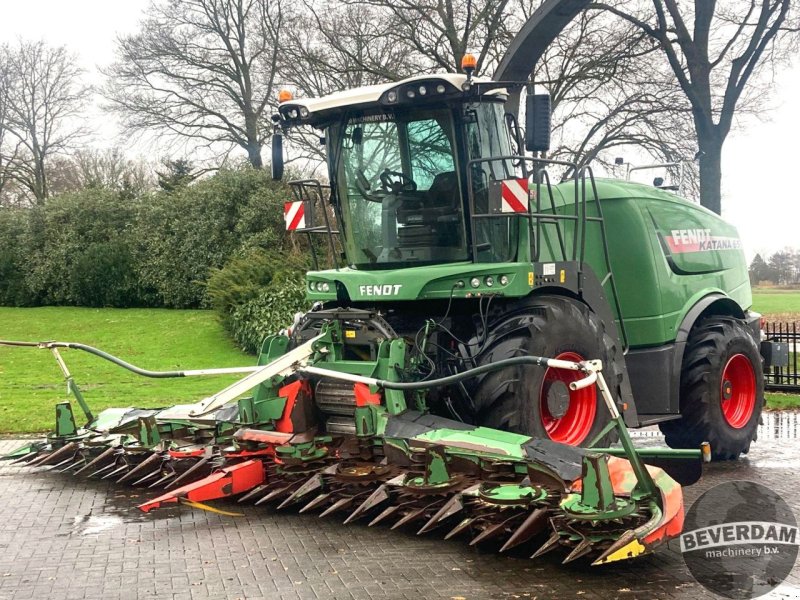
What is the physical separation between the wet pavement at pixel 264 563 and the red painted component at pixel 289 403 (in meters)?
0.65

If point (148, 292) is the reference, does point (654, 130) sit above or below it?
above

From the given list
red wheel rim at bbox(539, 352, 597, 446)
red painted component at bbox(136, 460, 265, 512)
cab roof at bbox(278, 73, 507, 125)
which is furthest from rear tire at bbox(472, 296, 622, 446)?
cab roof at bbox(278, 73, 507, 125)

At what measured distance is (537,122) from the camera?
704cm

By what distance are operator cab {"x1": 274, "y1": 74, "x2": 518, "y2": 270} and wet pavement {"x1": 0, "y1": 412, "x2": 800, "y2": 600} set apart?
2561 mm

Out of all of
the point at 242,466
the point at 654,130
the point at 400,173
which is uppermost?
the point at 654,130

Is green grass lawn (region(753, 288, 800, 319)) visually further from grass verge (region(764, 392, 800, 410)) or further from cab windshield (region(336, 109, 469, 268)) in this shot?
cab windshield (region(336, 109, 469, 268))

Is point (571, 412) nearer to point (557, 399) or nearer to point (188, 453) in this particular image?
point (557, 399)

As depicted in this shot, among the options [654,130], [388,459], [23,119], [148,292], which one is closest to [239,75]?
[148,292]

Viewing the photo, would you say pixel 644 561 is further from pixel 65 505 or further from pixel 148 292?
pixel 148 292

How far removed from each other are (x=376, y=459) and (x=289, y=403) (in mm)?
882

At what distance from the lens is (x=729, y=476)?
843cm

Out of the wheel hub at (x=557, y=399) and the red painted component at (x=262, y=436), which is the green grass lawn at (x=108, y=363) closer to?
the red painted component at (x=262, y=436)

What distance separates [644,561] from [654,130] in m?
17.1

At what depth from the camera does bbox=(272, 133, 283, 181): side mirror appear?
27.8 feet
